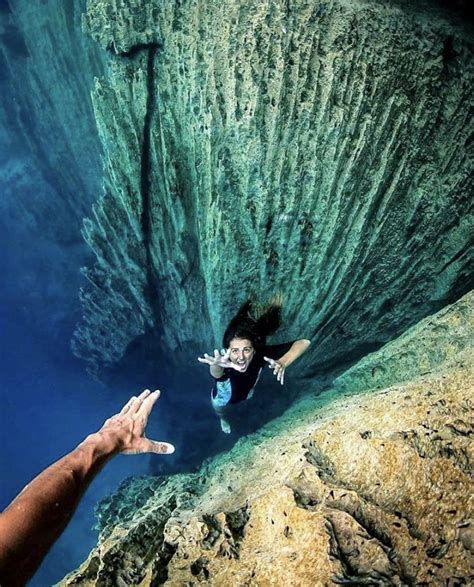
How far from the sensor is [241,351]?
304cm

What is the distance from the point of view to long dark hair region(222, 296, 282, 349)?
3.17 metres

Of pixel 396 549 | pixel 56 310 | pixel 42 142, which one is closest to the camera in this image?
pixel 396 549

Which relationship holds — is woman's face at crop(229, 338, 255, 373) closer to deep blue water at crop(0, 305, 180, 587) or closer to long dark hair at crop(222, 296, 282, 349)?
long dark hair at crop(222, 296, 282, 349)

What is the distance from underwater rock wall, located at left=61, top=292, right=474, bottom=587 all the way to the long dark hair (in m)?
1.31

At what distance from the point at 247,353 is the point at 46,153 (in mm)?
6699

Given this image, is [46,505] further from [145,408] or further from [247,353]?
[247,353]

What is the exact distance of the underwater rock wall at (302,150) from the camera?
273 cm

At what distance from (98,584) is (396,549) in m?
1.05

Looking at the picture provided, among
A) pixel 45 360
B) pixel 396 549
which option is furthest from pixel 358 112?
pixel 45 360

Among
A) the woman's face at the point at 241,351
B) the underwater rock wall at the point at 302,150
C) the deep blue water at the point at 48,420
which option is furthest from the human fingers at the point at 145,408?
the deep blue water at the point at 48,420

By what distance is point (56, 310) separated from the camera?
1029 cm

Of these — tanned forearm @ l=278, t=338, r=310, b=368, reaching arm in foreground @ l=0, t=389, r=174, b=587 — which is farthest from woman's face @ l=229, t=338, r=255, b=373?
reaching arm in foreground @ l=0, t=389, r=174, b=587

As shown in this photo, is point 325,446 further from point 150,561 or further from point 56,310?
point 56,310

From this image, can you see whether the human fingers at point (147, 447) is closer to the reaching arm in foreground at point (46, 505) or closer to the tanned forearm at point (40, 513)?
the reaching arm in foreground at point (46, 505)
